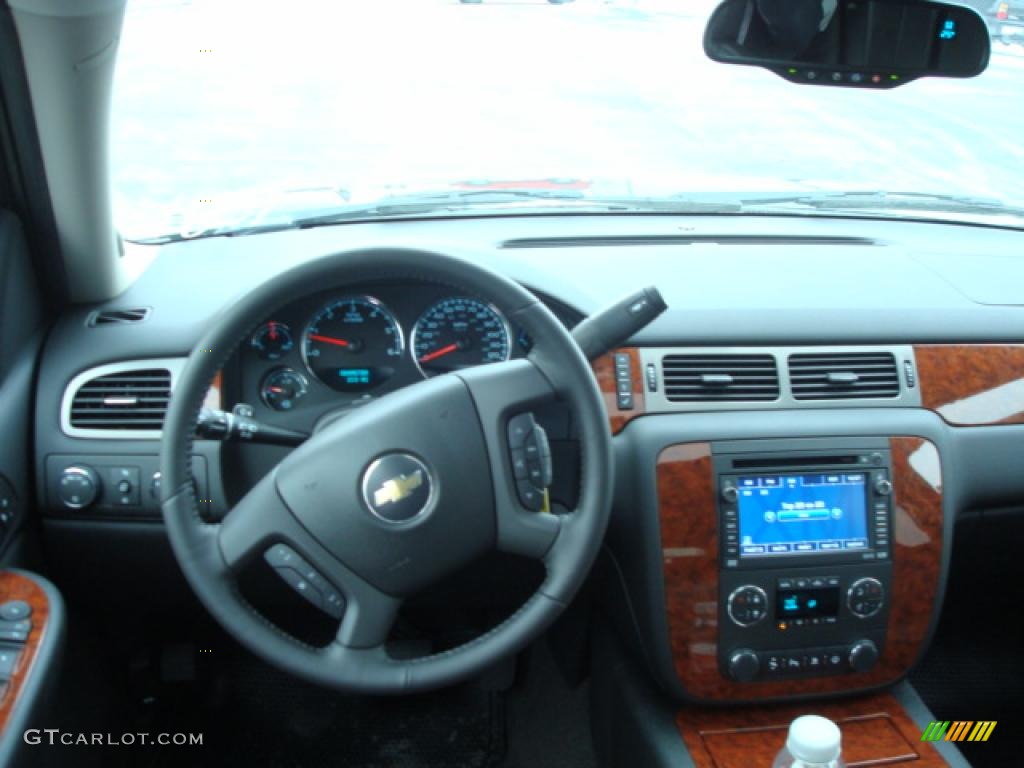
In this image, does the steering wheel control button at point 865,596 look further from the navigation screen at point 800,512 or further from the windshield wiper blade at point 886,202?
the windshield wiper blade at point 886,202

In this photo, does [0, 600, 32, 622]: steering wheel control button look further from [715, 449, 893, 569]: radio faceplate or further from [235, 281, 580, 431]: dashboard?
[715, 449, 893, 569]: radio faceplate

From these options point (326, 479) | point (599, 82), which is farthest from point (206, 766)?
point (599, 82)

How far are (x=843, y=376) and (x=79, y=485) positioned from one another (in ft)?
5.80

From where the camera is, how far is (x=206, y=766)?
3.02m

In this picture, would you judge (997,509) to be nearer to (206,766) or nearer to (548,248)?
(548,248)

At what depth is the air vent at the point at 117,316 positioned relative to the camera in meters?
2.46

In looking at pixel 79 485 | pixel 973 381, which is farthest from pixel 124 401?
pixel 973 381

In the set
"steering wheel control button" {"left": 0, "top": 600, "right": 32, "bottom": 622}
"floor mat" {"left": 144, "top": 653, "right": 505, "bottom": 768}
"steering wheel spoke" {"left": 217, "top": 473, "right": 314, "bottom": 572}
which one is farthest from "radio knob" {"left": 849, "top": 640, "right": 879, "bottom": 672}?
"steering wheel control button" {"left": 0, "top": 600, "right": 32, "bottom": 622}

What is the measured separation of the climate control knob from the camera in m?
2.37

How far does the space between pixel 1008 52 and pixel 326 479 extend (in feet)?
17.1

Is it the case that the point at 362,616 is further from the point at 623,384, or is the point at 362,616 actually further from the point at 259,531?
the point at 623,384

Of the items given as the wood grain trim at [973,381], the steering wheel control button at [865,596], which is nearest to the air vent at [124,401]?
the steering wheel control button at [865,596]

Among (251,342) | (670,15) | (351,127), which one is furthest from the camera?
(670,15)
